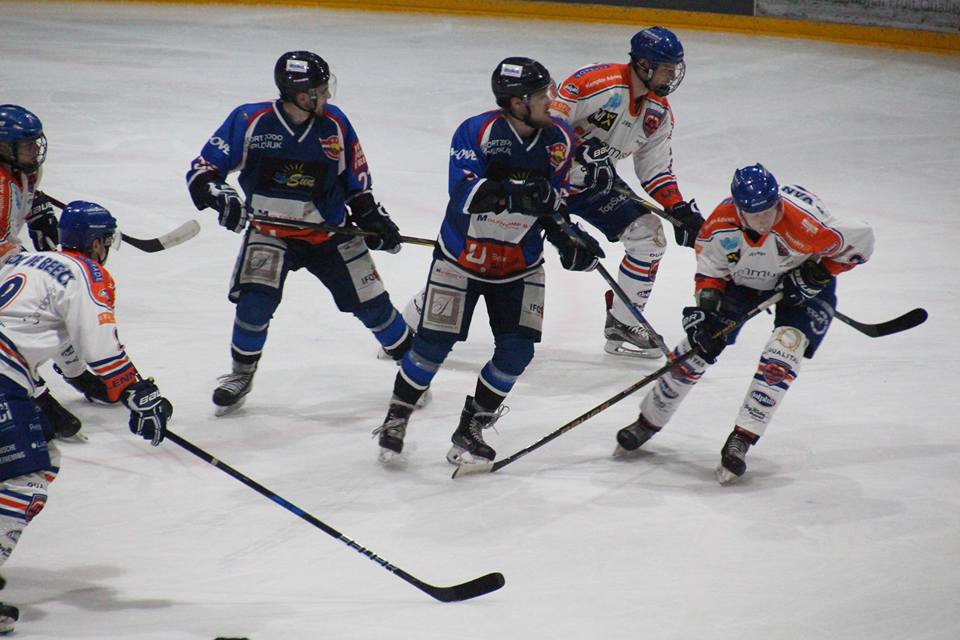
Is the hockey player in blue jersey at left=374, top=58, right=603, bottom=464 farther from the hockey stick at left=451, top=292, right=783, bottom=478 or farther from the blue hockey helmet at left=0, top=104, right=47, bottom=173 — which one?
the blue hockey helmet at left=0, top=104, right=47, bottom=173

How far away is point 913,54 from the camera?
10.2m

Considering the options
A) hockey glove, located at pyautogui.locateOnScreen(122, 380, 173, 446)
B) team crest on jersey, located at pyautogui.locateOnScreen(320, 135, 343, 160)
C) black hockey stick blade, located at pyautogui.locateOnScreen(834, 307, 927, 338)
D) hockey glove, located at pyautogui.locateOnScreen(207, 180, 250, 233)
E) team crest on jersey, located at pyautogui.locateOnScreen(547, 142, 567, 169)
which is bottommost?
black hockey stick blade, located at pyautogui.locateOnScreen(834, 307, 927, 338)

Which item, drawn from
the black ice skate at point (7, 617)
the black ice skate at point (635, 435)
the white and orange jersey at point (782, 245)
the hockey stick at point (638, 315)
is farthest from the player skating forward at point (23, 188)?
the white and orange jersey at point (782, 245)

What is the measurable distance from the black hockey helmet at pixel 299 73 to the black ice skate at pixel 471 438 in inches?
45.4

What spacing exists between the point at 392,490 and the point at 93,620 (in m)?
1.09

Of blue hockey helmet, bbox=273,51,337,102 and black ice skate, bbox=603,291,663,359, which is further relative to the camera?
black ice skate, bbox=603,291,663,359

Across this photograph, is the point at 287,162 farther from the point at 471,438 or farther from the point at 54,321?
the point at 54,321

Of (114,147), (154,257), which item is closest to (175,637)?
(154,257)

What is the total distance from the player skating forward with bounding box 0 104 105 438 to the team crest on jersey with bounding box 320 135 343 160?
90 centimetres

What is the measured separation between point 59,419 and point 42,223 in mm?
774

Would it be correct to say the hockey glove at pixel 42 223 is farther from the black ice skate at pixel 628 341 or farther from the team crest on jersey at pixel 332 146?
the black ice skate at pixel 628 341

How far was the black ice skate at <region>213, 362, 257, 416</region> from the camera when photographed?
4.54 meters

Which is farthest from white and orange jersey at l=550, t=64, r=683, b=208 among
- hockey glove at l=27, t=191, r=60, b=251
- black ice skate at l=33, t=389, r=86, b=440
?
black ice skate at l=33, t=389, r=86, b=440

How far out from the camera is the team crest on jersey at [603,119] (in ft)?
16.8
